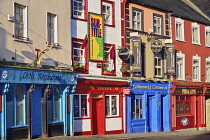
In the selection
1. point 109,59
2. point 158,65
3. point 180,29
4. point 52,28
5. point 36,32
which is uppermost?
point 180,29

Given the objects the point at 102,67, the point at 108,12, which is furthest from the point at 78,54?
the point at 108,12

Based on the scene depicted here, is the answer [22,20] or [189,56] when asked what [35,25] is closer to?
[22,20]

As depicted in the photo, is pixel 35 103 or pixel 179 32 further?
pixel 179 32

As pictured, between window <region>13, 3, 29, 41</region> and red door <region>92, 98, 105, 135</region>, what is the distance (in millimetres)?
6900

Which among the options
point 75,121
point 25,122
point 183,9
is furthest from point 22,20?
point 183,9

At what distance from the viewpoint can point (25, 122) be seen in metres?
20.2

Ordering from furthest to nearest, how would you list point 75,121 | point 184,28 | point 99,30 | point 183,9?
point 183,9 < point 184,28 < point 99,30 < point 75,121

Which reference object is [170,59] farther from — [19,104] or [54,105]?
[19,104]

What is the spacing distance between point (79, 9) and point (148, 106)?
8.81 meters

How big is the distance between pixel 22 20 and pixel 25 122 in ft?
14.9

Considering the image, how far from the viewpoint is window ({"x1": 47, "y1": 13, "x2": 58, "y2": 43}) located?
22.0m

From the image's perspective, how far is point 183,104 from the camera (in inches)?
1310

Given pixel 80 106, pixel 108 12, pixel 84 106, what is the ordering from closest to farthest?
1. pixel 80 106
2. pixel 84 106
3. pixel 108 12

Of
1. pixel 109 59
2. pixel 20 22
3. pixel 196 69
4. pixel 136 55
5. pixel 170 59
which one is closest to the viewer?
pixel 20 22
